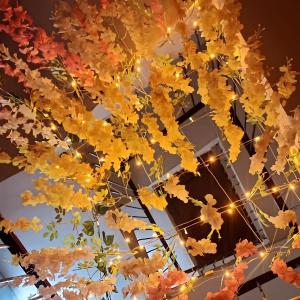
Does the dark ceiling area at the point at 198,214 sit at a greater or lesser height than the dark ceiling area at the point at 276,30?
lesser

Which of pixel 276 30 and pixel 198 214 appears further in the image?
pixel 198 214

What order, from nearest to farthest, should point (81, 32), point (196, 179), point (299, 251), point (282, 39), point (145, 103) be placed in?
point (81, 32)
point (145, 103)
point (282, 39)
point (299, 251)
point (196, 179)

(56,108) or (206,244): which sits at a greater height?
(56,108)

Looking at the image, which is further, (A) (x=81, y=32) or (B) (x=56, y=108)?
(B) (x=56, y=108)

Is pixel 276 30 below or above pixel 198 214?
above

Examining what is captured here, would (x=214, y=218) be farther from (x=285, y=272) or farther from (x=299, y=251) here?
(x=299, y=251)

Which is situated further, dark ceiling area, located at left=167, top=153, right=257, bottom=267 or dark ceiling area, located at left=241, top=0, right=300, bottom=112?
dark ceiling area, located at left=167, top=153, right=257, bottom=267

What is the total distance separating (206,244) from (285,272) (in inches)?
20.9

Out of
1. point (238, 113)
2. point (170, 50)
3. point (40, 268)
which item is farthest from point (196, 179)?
point (40, 268)

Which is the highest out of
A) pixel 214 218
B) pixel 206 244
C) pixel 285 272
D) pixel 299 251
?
pixel 214 218

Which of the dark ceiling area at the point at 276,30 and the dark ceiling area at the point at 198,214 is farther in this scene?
the dark ceiling area at the point at 198,214

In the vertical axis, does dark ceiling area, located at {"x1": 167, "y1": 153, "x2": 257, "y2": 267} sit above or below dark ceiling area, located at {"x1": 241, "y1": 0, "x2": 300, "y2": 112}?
below

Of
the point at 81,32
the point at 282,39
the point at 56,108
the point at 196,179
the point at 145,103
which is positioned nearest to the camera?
the point at 81,32

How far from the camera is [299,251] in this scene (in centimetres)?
391
